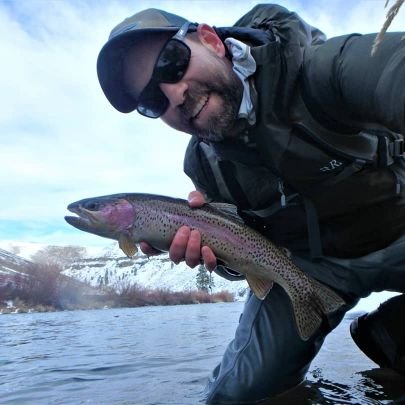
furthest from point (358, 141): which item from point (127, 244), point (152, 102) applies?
point (127, 244)

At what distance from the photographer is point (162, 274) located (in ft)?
470

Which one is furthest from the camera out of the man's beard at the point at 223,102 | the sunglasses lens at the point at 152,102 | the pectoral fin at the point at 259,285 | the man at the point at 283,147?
the pectoral fin at the point at 259,285

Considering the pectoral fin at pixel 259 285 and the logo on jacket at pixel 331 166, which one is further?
the pectoral fin at pixel 259 285

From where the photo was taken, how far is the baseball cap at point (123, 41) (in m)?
3.32

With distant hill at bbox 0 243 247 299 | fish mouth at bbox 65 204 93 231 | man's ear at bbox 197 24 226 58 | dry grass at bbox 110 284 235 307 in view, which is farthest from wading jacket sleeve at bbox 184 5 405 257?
distant hill at bbox 0 243 247 299

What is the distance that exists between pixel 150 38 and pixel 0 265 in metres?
91.7

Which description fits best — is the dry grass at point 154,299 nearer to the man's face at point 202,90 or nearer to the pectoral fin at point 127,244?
the pectoral fin at point 127,244

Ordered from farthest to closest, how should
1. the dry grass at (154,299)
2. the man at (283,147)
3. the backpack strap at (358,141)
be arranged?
the dry grass at (154,299), the backpack strap at (358,141), the man at (283,147)

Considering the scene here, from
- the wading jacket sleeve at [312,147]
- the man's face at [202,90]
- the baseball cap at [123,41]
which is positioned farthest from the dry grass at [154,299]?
the man's face at [202,90]

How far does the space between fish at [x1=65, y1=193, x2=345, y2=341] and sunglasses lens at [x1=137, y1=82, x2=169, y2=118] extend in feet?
2.27

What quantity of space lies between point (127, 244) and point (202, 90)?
48.6 inches

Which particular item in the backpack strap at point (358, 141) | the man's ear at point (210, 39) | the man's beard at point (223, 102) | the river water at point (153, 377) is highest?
the man's ear at point (210, 39)

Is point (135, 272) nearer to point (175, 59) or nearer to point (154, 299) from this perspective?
point (154, 299)

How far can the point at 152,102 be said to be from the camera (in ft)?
11.8
